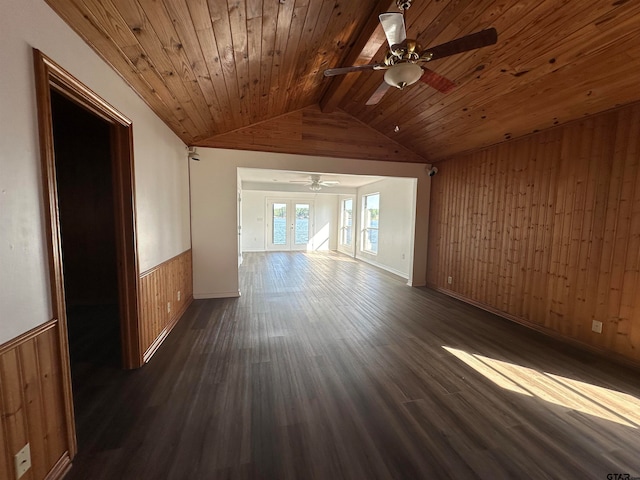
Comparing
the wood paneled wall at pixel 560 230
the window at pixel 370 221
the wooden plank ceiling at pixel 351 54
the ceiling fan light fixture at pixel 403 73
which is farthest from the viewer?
the window at pixel 370 221

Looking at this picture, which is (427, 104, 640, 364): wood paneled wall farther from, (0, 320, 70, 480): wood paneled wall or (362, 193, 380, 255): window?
(0, 320, 70, 480): wood paneled wall

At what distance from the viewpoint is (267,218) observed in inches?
361

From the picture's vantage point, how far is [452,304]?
13.3ft

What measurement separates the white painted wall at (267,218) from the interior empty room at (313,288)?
198 inches

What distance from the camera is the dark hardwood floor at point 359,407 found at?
1395 millimetres

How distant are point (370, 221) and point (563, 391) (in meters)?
6.02

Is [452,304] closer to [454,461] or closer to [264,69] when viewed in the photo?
[454,461]

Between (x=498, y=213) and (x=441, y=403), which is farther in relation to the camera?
(x=498, y=213)

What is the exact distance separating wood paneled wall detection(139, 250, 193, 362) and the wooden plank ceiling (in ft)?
5.38

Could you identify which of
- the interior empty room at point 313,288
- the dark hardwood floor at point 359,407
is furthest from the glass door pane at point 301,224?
the dark hardwood floor at point 359,407

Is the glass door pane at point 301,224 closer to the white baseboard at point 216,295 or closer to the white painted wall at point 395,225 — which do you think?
the white painted wall at point 395,225

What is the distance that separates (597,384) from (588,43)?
2688 mm

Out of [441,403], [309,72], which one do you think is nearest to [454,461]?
[441,403]

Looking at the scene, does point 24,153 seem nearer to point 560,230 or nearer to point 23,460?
point 23,460
